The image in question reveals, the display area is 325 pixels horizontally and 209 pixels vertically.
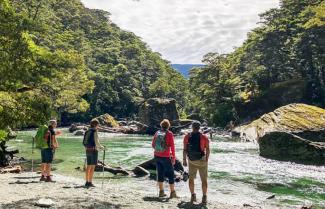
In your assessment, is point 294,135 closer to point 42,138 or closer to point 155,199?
point 155,199

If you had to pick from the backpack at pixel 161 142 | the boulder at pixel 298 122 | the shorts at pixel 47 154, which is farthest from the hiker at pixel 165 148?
the boulder at pixel 298 122

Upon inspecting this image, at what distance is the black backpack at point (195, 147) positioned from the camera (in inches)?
500

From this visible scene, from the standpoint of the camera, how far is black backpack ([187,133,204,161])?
12.7 meters

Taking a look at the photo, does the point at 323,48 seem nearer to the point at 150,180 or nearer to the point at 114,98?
the point at 150,180

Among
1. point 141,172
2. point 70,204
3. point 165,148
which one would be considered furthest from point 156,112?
point 70,204

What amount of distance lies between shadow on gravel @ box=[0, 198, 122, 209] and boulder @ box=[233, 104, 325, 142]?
20.1 meters

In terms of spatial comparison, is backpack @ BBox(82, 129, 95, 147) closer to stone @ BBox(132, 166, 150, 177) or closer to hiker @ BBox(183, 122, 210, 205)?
hiker @ BBox(183, 122, 210, 205)

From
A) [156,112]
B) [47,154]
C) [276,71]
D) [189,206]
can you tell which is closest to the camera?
[189,206]

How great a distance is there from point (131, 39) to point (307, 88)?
11263 centimetres

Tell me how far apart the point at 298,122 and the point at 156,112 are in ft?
130

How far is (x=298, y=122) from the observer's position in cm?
3183

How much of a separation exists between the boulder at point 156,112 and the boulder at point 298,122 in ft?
115

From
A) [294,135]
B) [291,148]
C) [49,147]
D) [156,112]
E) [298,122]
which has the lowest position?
[291,148]

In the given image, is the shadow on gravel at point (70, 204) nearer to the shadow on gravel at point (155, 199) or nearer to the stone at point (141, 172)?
the shadow on gravel at point (155, 199)
